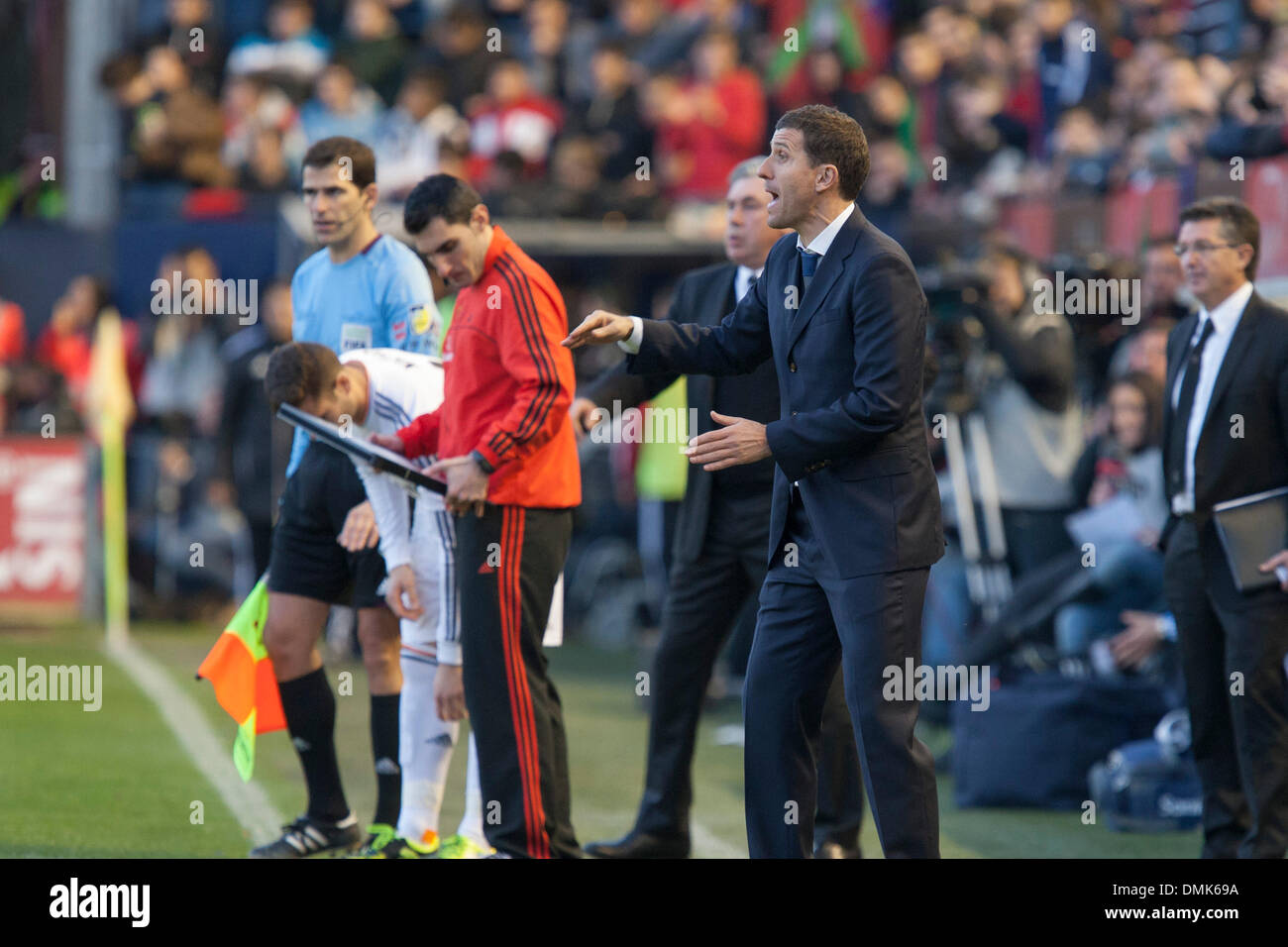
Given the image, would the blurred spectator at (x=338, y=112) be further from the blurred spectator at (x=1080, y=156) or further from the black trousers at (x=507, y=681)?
the black trousers at (x=507, y=681)

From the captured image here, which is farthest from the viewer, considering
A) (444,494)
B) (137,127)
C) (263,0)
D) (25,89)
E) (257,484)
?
(263,0)

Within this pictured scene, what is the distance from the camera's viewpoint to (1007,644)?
8172 mm

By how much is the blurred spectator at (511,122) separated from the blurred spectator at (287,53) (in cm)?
161

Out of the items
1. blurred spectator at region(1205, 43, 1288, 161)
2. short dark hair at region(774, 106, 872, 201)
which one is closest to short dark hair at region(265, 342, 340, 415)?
short dark hair at region(774, 106, 872, 201)

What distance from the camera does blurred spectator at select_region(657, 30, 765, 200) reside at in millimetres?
14242

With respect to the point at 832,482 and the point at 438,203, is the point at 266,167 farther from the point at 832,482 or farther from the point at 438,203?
the point at 832,482

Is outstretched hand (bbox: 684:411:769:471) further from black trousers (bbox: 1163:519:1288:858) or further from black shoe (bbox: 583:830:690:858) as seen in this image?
black trousers (bbox: 1163:519:1288:858)

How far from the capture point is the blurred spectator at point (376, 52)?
16047 millimetres

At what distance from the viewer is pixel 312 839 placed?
5902mm

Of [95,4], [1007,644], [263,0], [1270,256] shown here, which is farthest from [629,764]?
[263,0]

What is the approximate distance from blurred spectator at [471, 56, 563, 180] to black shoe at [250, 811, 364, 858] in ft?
29.2

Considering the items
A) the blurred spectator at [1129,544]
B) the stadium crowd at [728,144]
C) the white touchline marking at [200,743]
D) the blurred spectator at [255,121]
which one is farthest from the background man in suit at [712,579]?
the blurred spectator at [255,121]
